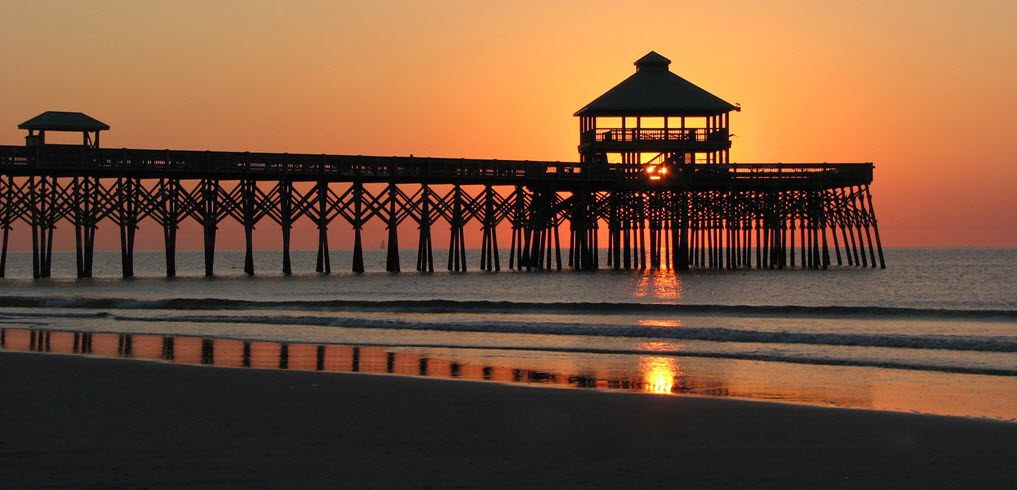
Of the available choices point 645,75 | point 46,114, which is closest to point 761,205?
point 645,75

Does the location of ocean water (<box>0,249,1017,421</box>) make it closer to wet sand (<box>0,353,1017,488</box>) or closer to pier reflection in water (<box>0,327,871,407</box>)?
pier reflection in water (<box>0,327,871,407</box>)

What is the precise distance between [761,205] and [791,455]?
41.0 meters

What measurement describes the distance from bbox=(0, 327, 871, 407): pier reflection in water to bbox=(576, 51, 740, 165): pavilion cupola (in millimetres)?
31137

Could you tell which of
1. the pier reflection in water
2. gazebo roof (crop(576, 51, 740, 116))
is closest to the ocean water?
the pier reflection in water

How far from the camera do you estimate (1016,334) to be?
20547 millimetres

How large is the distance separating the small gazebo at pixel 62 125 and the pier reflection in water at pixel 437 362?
76.1ft

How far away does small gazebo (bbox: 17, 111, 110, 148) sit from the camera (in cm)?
4069

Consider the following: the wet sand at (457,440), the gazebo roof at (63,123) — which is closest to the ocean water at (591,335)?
the wet sand at (457,440)

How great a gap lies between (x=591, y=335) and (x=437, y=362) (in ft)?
17.1

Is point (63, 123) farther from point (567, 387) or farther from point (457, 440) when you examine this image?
point (457, 440)

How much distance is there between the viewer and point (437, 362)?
15312 mm

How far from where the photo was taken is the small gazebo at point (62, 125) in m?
40.7

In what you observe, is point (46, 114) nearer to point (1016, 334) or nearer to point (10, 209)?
point (10, 209)

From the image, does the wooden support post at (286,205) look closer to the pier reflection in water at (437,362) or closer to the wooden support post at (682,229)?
the wooden support post at (682,229)
